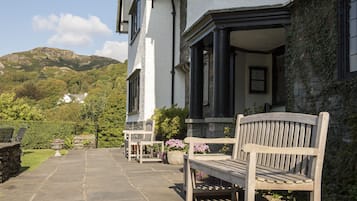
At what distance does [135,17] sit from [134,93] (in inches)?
126

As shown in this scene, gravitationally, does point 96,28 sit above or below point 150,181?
above

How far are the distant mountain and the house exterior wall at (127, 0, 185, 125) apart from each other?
40035mm

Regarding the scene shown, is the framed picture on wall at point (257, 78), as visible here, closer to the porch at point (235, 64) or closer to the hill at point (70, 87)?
the porch at point (235, 64)

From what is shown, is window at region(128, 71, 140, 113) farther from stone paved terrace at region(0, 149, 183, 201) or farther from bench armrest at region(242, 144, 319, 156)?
bench armrest at region(242, 144, 319, 156)

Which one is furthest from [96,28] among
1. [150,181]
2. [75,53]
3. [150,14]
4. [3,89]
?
[150,181]

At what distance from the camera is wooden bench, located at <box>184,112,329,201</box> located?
317 cm

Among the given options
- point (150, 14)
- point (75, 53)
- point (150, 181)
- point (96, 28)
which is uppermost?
point (96, 28)

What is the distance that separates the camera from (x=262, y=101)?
36.4ft

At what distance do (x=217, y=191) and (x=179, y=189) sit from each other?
0.98 metres

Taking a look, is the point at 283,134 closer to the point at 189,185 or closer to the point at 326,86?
the point at 189,185

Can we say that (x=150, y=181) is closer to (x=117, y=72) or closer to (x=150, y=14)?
(x=150, y=14)

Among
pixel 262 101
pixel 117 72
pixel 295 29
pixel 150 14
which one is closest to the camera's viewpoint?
pixel 295 29

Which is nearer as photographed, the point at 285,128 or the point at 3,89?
the point at 285,128

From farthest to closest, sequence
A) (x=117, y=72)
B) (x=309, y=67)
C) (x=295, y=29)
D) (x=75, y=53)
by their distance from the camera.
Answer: (x=75, y=53) → (x=117, y=72) → (x=295, y=29) → (x=309, y=67)
